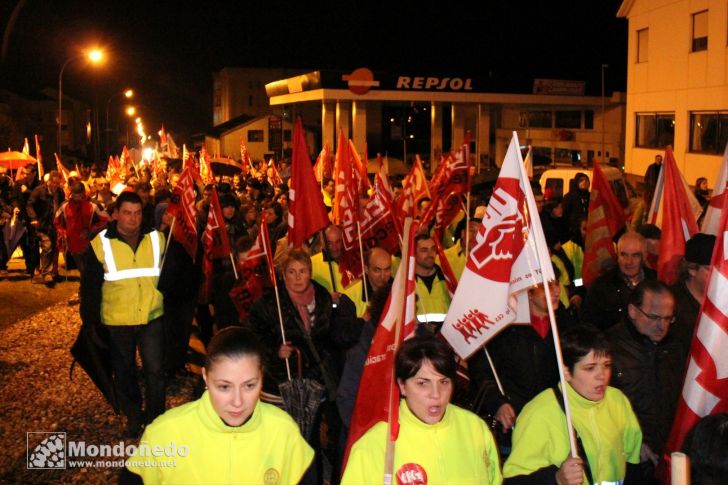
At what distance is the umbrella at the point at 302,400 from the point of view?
18.3ft

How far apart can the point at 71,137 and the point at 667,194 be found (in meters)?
91.9

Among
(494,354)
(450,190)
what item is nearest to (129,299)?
(494,354)

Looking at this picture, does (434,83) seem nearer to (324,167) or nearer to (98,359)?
(324,167)

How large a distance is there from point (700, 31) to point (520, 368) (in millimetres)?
25121

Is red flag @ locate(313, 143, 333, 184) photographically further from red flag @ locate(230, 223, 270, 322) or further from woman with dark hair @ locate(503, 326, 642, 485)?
woman with dark hair @ locate(503, 326, 642, 485)

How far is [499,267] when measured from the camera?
4.53m

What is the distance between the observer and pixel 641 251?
22.4ft

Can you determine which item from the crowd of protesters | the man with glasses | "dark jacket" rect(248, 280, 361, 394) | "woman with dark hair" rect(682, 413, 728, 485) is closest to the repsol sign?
the crowd of protesters

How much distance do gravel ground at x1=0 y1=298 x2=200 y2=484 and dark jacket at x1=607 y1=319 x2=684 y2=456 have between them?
3687 mm

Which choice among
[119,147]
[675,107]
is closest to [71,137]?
[119,147]

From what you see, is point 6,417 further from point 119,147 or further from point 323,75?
point 119,147

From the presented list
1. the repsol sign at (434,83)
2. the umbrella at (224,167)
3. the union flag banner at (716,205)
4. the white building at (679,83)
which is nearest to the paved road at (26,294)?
the union flag banner at (716,205)

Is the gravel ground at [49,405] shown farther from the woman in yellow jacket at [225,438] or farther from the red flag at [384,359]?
the woman in yellow jacket at [225,438]

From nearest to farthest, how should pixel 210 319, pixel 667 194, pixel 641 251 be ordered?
pixel 641 251 < pixel 667 194 < pixel 210 319
